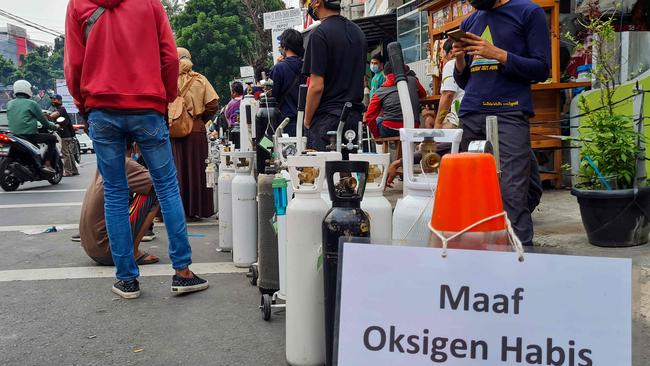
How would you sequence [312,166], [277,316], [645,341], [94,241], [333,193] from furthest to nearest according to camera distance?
[94,241] → [277,316] → [645,341] → [312,166] → [333,193]

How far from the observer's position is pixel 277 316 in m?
3.52

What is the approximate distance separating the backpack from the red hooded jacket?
2.80 meters

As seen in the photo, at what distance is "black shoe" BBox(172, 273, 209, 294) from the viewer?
3965mm

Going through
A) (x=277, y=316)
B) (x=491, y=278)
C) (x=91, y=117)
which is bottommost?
(x=277, y=316)

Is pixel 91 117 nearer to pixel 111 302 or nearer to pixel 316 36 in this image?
pixel 111 302

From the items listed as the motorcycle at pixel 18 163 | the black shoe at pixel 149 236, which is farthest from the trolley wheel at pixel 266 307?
the motorcycle at pixel 18 163

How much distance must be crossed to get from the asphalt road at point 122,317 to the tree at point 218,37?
33955mm

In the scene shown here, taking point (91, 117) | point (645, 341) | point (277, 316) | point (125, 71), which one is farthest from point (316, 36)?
point (645, 341)

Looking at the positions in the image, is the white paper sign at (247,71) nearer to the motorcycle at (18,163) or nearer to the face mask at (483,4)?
the motorcycle at (18,163)

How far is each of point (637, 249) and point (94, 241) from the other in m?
4.08

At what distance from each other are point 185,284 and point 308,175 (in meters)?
1.81

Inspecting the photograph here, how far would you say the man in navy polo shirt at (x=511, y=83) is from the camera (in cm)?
325

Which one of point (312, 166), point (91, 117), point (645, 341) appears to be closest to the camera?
point (312, 166)

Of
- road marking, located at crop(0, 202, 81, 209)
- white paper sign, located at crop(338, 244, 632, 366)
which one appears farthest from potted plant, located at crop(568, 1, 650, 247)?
road marking, located at crop(0, 202, 81, 209)
